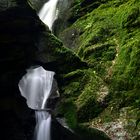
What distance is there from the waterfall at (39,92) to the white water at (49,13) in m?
6.99

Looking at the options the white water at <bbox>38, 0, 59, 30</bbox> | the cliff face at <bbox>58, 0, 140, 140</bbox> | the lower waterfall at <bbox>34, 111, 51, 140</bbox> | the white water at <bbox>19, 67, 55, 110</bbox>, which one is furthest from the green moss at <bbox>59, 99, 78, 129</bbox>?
the white water at <bbox>38, 0, 59, 30</bbox>

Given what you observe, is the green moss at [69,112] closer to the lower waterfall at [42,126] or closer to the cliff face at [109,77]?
the cliff face at [109,77]

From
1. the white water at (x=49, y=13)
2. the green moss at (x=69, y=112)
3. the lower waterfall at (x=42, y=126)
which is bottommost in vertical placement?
the lower waterfall at (x=42, y=126)

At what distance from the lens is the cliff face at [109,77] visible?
13969mm

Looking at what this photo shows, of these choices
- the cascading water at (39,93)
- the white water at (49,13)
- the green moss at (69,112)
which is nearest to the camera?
the green moss at (69,112)

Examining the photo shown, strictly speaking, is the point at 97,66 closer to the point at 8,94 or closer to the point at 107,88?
the point at 107,88

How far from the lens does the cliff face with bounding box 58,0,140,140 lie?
14.0 metres

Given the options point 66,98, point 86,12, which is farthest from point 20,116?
point 86,12

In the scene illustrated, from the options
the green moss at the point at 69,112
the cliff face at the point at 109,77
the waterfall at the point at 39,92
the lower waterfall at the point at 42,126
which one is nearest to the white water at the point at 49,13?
the cliff face at the point at 109,77

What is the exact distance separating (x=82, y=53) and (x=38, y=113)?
5.20 m

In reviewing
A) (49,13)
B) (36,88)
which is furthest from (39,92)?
(49,13)

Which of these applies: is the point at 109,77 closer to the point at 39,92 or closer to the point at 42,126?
the point at 42,126

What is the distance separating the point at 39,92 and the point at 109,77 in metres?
4.08

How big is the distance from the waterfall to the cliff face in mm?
1057
